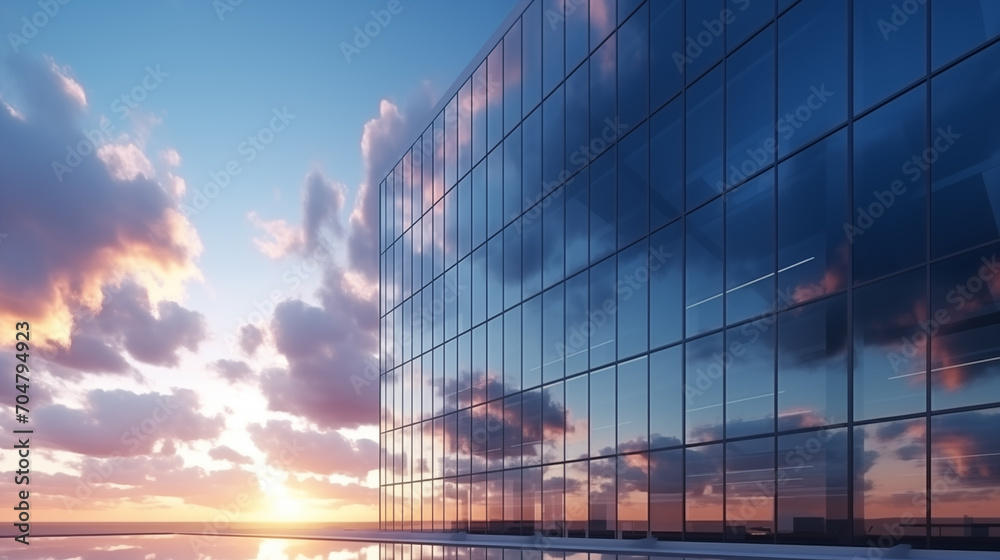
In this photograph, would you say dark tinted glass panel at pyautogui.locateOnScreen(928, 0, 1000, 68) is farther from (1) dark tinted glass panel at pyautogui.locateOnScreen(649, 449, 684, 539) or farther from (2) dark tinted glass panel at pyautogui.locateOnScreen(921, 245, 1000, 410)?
(1) dark tinted glass panel at pyautogui.locateOnScreen(649, 449, 684, 539)

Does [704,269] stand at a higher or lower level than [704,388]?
higher

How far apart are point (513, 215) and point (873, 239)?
682 inches

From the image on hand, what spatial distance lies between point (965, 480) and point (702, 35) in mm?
12192

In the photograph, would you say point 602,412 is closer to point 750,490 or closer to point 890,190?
point 750,490

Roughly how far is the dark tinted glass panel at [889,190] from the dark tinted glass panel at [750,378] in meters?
2.93

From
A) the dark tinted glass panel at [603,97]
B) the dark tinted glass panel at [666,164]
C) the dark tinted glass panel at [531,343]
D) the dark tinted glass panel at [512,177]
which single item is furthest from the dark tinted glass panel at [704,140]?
the dark tinted glass panel at [512,177]

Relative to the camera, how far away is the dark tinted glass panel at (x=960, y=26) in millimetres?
12867

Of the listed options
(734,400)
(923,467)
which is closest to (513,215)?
(734,400)

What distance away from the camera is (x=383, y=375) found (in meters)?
46.8

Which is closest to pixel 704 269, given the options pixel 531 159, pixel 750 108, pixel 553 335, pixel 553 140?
pixel 750 108

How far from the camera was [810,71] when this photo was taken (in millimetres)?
16562

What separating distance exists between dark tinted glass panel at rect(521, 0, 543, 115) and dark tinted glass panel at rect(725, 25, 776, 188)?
438 inches

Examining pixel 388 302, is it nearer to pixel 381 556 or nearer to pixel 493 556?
pixel 381 556

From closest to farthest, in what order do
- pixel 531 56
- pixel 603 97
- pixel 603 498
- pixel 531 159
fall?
pixel 603 498 < pixel 603 97 < pixel 531 159 < pixel 531 56
